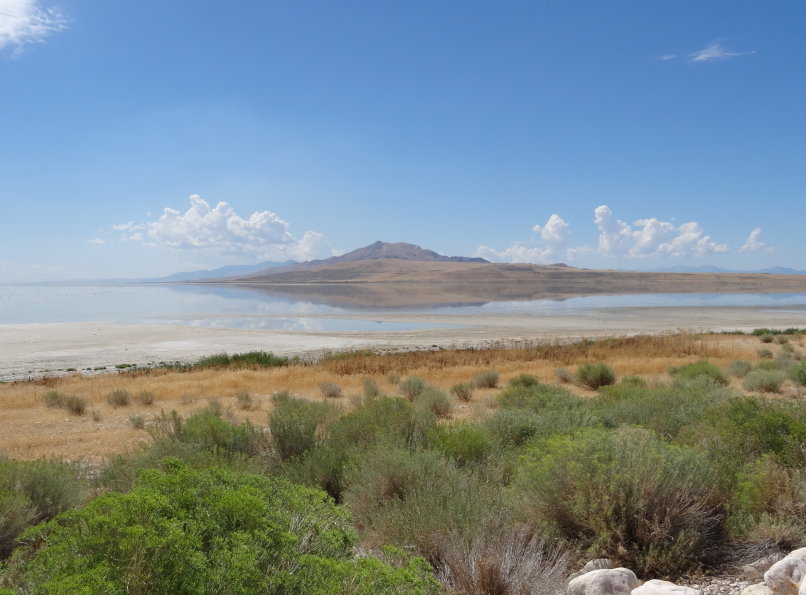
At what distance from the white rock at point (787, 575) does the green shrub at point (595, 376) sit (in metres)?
13.0

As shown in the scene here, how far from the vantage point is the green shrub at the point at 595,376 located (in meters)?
16.5

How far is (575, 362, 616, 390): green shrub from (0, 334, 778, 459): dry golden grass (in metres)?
0.51

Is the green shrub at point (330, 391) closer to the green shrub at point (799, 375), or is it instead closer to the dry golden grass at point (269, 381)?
the dry golden grass at point (269, 381)

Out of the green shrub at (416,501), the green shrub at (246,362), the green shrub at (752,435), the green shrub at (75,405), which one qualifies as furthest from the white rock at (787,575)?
the green shrub at (246,362)

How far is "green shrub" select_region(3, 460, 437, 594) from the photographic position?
2.50 meters

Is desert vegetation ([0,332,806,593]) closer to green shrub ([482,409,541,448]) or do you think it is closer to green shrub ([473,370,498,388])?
→ green shrub ([482,409,541,448])

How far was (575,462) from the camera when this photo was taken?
476 centimetres

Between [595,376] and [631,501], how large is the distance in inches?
496

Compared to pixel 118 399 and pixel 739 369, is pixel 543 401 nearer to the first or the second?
pixel 739 369

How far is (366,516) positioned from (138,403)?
1187 cm

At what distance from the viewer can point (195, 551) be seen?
103 inches

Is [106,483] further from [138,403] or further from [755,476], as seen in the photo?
[138,403]

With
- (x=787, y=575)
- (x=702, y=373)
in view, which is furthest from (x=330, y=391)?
(x=787, y=575)

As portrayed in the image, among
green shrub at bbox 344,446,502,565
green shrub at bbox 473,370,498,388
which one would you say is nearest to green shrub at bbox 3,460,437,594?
green shrub at bbox 344,446,502,565
